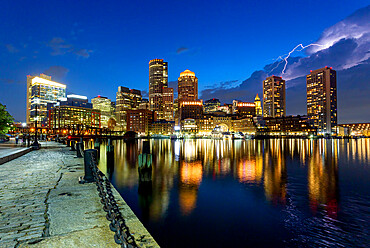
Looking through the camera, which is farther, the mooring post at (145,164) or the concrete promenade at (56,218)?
the mooring post at (145,164)

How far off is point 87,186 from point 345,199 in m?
16.9

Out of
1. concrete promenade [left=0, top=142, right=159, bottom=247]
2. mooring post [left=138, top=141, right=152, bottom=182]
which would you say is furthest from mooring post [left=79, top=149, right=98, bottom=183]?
mooring post [left=138, top=141, right=152, bottom=182]

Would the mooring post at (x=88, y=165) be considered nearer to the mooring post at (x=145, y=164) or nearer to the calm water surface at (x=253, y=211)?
the calm water surface at (x=253, y=211)

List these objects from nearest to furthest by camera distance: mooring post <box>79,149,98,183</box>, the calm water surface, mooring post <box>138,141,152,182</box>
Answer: the calm water surface → mooring post <box>79,149,98,183</box> → mooring post <box>138,141,152,182</box>

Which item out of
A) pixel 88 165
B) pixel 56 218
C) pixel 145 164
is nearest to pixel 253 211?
pixel 145 164

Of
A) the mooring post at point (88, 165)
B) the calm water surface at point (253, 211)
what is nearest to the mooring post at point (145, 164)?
the calm water surface at point (253, 211)

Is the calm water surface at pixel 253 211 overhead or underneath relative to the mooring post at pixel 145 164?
underneath

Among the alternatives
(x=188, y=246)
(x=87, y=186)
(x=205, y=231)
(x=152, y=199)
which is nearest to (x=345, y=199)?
(x=205, y=231)

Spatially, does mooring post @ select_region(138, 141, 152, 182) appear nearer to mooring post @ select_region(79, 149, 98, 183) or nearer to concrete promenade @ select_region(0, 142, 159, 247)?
mooring post @ select_region(79, 149, 98, 183)

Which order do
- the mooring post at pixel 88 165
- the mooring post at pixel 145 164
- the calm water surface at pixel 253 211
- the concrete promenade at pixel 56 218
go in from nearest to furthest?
the concrete promenade at pixel 56 218
the calm water surface at pixel 253 211
the mooring post at pixel 88 165
the mooring post at pixel 145 164

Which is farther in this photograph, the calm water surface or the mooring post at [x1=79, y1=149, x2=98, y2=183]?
the mooring post at [x1=79, y1=149, x2=98, y2=183]

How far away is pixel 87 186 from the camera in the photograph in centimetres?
1046

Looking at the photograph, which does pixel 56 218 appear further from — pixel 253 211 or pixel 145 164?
pixel 145 164

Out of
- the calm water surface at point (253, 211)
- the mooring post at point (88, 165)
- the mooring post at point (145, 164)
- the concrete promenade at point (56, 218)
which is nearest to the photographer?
the concrete promenade at point (56, 218)
